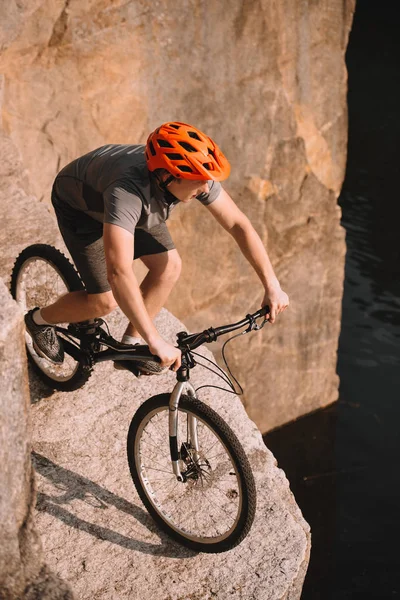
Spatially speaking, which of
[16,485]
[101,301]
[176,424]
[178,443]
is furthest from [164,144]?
[16,485]

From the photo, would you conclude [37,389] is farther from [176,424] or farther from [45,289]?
[176,424]

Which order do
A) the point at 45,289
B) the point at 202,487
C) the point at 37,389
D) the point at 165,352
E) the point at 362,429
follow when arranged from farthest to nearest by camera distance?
the point at 362,429 < the point at 45,289 < the point at 37,389 < the point at 202,487 < the point at 165,352

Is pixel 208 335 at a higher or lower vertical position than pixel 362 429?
higher

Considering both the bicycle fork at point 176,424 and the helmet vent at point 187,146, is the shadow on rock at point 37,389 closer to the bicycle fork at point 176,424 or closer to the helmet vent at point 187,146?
the bicycle fork at point 176,424

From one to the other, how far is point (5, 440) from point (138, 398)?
1.77 m

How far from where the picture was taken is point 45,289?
486 centimetres

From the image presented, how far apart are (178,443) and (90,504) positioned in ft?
2.29

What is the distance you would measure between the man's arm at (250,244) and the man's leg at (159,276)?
0.41 metres

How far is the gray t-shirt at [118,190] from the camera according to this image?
10.7 ft

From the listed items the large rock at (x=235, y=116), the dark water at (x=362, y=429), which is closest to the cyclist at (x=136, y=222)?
the large rock at (x=235, y=116)

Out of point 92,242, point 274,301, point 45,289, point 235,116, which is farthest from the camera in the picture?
point 235,116

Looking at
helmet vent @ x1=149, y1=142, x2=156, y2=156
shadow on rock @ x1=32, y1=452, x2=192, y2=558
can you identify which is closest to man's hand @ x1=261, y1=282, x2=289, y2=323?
helmet vent @ x1=149, y1=142, x2=156, y2=156

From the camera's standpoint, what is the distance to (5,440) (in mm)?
2904

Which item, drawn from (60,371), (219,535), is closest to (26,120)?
(60,371)
